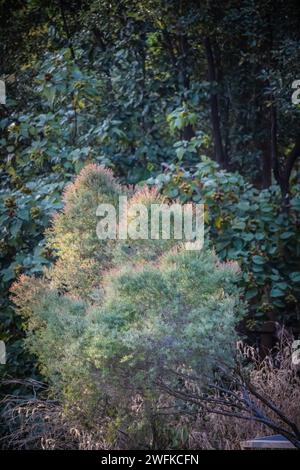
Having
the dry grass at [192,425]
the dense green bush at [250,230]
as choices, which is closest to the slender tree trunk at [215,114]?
the dense green bush at [250,230]

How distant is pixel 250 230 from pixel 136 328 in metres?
2.70

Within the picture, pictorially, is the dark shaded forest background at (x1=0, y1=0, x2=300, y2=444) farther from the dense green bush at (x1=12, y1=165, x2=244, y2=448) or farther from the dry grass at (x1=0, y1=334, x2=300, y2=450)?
the dense green bush at (x1=12, y1=165, x2=244, y2=448)

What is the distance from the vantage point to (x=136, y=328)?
4836mm

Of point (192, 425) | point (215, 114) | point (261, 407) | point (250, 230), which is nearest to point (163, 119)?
point (215, 114)

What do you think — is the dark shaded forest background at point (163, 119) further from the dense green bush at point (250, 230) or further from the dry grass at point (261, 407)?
the dry grass at point (261, 407)

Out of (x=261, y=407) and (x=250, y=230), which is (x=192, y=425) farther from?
(x=250, y=230)

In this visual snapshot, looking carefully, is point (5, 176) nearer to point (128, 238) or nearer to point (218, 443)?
point (128, 238)

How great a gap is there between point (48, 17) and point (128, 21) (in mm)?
1082

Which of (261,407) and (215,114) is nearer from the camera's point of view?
(261,407)

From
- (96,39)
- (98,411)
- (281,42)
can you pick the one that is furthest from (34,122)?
(98,411)

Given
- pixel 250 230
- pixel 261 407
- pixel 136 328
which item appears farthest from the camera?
pixel 250 230

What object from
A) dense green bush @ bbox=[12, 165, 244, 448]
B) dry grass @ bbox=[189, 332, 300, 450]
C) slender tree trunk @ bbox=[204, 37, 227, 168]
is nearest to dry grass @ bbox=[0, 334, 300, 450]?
dry grass @ bbox=[189, 332, 300, 450]

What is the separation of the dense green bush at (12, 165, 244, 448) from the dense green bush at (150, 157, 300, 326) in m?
1.53

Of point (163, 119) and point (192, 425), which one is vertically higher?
point (163, 119)
